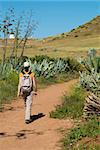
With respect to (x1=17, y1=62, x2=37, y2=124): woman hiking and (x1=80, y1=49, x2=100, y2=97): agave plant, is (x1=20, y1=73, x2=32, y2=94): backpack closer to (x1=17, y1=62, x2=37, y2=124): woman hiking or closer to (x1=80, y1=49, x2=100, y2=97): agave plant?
(x1=17, y1=62, x2=37, y2=124): woman hiking

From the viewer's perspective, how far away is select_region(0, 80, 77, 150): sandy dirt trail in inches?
352

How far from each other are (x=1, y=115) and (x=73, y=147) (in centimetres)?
405

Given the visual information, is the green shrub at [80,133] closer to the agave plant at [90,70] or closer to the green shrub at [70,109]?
the green shrub at [70,109]

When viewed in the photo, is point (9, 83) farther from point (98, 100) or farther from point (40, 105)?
point (98, 100)

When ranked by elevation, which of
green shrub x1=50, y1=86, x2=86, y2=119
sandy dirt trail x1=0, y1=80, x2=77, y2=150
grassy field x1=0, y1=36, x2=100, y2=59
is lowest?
sandy dirt trail x1=0, y1=80, x2=77, y2=150

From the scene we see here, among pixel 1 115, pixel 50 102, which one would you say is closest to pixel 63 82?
pixel 50 102

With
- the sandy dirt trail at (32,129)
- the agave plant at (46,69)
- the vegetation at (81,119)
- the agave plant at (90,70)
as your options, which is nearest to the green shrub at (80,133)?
the vegetation at (81,119)

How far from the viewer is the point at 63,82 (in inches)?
827

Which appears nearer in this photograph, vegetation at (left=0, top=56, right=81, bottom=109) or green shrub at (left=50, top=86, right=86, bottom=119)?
green shrub at (left=50, top=86, right=86, bottom=119)

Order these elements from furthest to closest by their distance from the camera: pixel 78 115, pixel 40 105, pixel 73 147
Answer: pixel 40 105, pixel 78 115, pixel 73 147

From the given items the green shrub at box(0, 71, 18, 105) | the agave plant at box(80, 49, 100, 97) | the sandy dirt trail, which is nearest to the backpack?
the sandy dirt trail

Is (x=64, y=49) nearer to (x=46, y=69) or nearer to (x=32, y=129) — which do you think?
(x=46, y=69)

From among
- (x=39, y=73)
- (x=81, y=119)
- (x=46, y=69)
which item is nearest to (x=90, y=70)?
(x=39, y=73)

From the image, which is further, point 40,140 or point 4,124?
point 4,124
